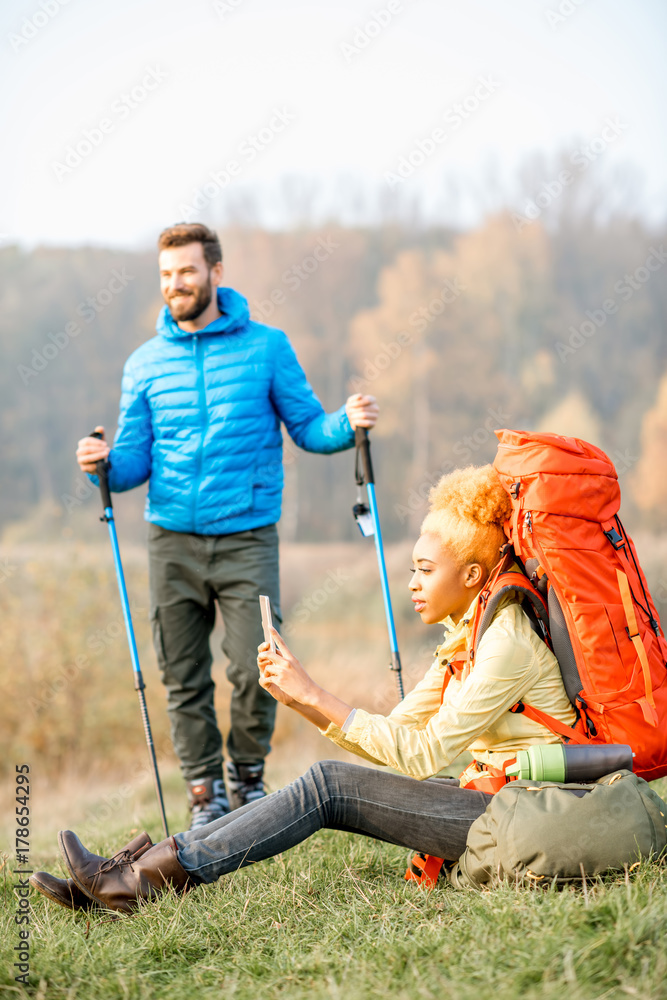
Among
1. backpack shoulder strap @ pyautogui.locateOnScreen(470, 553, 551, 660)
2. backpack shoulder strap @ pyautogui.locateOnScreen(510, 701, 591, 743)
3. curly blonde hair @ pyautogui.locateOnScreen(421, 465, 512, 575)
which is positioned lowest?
backpack shoulder strap @ pyautogui.locateOnScreen(510, 701, 591, 743)

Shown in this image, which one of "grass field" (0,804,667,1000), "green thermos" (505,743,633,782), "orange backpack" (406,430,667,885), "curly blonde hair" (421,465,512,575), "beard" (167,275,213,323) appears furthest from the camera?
"beard" (167,275,213,323)

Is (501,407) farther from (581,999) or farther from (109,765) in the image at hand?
(581,999)

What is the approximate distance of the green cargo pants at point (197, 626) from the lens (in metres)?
3.97

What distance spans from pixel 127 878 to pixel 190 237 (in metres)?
2.74

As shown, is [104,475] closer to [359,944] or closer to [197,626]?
[197,626]

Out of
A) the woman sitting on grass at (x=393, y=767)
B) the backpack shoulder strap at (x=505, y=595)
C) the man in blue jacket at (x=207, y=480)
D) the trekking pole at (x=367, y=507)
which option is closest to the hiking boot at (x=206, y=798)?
the man in blue jacket at (x=207, y=480)

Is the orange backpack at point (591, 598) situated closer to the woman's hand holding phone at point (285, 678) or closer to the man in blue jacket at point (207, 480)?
the woman's hand holding phone at point (285, 678)

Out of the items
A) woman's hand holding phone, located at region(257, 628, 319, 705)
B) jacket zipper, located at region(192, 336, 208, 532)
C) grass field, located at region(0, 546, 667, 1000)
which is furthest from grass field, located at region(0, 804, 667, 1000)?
jacket zipper, located at region(192, 336, 208, 532)

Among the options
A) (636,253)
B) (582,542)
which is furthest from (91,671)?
(636,253)

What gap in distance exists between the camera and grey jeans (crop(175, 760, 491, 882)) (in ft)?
8.60

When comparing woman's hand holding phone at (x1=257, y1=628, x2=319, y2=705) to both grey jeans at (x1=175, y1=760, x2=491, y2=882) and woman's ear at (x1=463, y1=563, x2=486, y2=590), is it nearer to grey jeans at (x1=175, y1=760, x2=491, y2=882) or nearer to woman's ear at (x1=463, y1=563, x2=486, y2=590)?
grey jeans at (x1=175, y1=760, x2=491, y2=882)

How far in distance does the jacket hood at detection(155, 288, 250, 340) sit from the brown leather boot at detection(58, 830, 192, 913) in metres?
2.27

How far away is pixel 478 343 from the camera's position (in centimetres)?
2481

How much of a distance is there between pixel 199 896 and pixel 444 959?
2.93 ft
